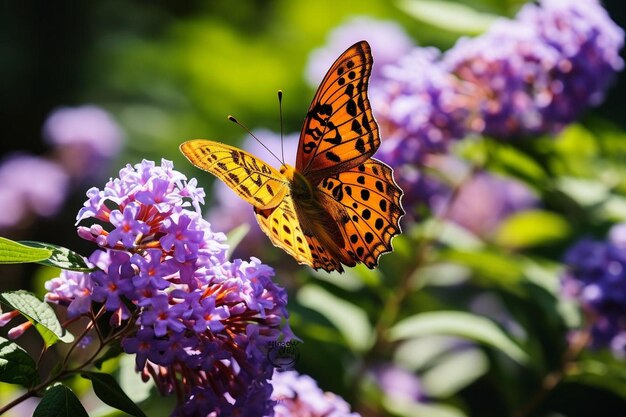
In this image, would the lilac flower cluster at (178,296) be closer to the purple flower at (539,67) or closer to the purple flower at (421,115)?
the purple flower at (421,115)

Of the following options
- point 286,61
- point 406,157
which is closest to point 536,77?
point 406,157

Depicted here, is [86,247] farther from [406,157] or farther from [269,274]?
[269,274]

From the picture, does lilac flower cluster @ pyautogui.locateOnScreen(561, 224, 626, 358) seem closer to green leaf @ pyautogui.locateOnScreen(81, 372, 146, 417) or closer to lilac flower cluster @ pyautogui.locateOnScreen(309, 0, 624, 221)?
lilac flower cluster @ pyautogui.locateOnScreen(309, 0, 624, 221)

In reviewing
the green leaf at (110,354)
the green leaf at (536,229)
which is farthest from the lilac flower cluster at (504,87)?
the green leaf at (110,354)

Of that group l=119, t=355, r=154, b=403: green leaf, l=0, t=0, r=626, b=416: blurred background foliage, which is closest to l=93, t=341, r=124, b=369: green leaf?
l=119, t=355, r=154, b=403: green leaf

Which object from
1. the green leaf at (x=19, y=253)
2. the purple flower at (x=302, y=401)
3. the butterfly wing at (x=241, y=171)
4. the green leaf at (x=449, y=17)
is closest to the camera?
the green leaf at (x=19, y=253)

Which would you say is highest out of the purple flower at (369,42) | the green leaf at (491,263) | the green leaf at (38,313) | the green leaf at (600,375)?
the green leaf at (38,313)
